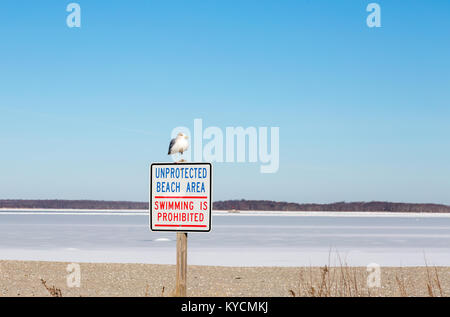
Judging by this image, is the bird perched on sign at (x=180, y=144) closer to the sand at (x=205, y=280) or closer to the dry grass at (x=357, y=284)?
the dry grass at (x=357, y=284)

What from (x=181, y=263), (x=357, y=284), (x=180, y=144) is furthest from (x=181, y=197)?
(x=357, y=284)

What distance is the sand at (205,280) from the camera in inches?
518

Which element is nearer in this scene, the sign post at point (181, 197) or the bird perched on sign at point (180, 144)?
the sign post at point (181, 197)

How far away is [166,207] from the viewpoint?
7.46 m

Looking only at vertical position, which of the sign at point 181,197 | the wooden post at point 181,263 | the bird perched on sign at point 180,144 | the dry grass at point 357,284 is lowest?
the dry grass at point 357,284

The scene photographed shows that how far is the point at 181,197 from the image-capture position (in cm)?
743

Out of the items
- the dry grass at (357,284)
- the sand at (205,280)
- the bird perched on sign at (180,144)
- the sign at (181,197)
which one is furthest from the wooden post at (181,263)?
the sand at (205,280)

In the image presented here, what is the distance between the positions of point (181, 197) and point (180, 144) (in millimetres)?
832

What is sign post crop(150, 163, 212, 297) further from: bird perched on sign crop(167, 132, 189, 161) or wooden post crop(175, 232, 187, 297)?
bird perched on sign crop(167, 132, 189, 161)

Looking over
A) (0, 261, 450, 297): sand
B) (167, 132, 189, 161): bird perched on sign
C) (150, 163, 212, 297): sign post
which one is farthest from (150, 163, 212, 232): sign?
(0, 261, 450, 297): sand

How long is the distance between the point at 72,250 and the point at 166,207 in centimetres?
1834

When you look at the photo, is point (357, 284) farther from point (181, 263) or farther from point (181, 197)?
point (181, 197)

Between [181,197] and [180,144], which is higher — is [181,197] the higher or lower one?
the lower one
